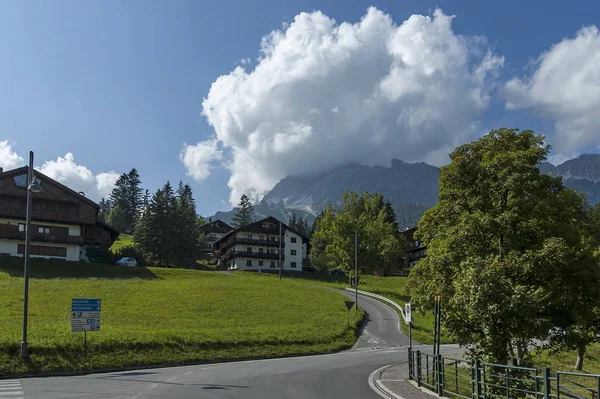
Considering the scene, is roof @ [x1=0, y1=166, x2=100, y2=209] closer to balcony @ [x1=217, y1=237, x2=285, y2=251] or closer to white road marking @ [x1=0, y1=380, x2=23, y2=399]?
balcony @ [x1=217, y1=237, x2=285, y2=251]

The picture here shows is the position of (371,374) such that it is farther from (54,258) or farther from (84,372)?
(54,258)

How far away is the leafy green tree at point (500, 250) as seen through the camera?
15.5 metres

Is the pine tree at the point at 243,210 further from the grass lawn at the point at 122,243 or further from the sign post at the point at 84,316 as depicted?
the sign post at the point at 84,316

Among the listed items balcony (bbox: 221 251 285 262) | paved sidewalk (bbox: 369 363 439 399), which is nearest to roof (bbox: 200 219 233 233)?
balcony (bbox: 221 251 285 262)

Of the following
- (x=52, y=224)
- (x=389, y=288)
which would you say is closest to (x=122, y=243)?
(x=52, y=224)

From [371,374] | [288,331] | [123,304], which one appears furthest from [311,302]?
[371,374]

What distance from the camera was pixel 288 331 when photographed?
36.0 meters

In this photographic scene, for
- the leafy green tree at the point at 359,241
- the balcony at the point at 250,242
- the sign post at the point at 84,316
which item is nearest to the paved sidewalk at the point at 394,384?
the sign post at the point at 84,316

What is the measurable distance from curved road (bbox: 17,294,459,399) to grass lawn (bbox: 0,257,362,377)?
3.37 metres

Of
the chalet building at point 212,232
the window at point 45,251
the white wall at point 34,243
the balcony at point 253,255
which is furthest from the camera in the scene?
the chalet building at point 212,232

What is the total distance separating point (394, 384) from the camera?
62.9 ft

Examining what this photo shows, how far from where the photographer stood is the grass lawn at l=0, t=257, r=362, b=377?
25000mm

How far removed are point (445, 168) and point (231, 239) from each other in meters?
77.3

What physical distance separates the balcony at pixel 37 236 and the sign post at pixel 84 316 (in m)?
45.5
